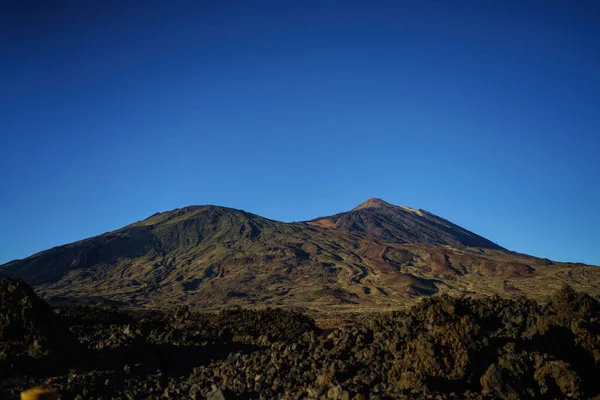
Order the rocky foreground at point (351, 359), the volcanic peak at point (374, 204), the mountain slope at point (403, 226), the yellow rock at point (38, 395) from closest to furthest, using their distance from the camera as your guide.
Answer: the yellow rock at point (38, 395)
the rocky foreground at point (351, 359)
the mountain slope at point (403, 226)
the volcanic peak at point (374, 204)

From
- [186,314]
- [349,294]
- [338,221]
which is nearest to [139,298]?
[349,294]

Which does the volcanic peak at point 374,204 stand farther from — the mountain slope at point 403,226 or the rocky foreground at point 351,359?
the rocky foreground at point 351,359

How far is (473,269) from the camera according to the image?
300 feet

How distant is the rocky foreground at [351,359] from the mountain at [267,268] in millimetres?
45638

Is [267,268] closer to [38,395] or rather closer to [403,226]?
[403,226]

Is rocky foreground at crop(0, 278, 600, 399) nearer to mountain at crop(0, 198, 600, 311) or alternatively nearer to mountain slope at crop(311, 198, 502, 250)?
mountain at crop(0, 198, 600, 311)

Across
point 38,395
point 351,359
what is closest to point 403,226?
point 351,359

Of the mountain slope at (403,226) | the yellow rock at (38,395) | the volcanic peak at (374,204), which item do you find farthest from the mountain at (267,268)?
the yellow rock at (38,395)

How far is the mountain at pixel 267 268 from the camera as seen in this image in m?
73.9

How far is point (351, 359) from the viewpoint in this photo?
11375 millimetres

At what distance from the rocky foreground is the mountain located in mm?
45638

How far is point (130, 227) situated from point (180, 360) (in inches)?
4924

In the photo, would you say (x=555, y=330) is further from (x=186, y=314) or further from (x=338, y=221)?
(x=338, y=221)

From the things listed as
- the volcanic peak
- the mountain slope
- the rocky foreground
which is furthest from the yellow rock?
the volcanic peak
